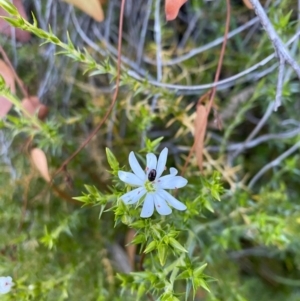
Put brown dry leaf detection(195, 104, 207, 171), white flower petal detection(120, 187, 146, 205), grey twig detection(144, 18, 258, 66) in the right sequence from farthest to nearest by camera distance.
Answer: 1. grey twig detection(144, 18, 258, 66)
2. brown dry leaf detection(195, 104, 207, 171)
3. white flower petal detection(120, 187, 146, 205)

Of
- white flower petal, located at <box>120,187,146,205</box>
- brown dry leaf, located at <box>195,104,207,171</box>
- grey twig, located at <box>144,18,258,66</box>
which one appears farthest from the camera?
grey twig, located at <box>144,18,258,66</box>

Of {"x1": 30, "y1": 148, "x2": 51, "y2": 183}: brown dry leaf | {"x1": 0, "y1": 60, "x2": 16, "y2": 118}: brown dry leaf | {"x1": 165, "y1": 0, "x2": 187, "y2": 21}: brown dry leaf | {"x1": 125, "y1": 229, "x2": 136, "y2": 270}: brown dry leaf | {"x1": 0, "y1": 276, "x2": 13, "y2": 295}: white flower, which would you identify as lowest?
{"x1": 125, "y1": 229, "x2": 136, "y2": 270}: brown dry leaf

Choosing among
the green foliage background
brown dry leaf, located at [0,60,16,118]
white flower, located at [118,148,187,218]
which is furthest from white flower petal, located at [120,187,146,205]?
brown dry leaf, located at [0,60,16,118]

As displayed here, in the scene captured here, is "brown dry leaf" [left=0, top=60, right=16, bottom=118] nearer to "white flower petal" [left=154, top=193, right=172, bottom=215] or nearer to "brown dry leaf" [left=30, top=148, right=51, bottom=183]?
"brown dry leaf" [left=30, top=148, right=51, bottom=183]

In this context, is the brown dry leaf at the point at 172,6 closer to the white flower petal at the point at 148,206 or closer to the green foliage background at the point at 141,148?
the green foliage background at the point at 141,148

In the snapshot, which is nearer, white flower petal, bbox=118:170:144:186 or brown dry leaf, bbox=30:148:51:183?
white flower petal, bbox=118:170:144:186

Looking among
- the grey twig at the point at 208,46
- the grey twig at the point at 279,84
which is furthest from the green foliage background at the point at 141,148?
the grey twig at the point at 279,84

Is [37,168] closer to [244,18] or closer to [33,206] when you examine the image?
[33,206]
